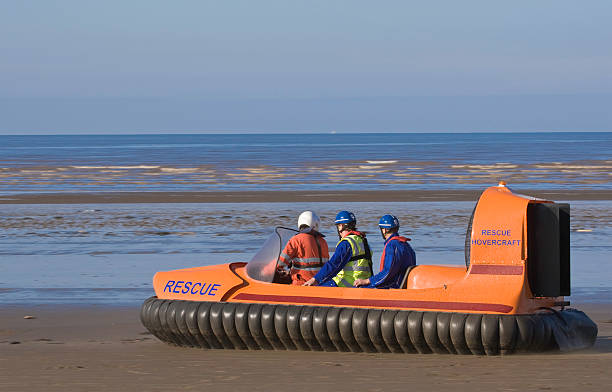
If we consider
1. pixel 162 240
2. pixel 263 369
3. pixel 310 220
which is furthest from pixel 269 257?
pixel 162 240

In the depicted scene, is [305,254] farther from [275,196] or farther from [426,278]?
[275,196]

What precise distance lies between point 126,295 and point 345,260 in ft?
11.7

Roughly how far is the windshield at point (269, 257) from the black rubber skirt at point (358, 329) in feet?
1.46

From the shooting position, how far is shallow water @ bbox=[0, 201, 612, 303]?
11.5 metres

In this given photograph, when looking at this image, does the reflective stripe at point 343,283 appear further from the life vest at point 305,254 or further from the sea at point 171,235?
the sea at point 171,235

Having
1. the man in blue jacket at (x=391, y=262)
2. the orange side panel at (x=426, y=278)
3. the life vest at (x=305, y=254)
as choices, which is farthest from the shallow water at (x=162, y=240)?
the man in blue jacket at (x=391, y=262)

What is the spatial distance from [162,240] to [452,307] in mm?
9144

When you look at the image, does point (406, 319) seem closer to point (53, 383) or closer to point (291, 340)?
point (291, 340)

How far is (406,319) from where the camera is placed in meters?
7.27

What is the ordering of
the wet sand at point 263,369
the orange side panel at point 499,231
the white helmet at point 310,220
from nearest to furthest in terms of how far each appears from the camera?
the wet sand at point 263,369 < the orange side panel at point 499,231 < the white helmet at point 310,220

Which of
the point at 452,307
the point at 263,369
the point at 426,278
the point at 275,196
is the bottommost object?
the point at 263,369

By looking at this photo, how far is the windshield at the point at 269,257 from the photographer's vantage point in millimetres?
8188

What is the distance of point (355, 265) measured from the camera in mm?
7945

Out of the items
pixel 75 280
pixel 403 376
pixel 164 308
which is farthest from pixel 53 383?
pixel 75 280
